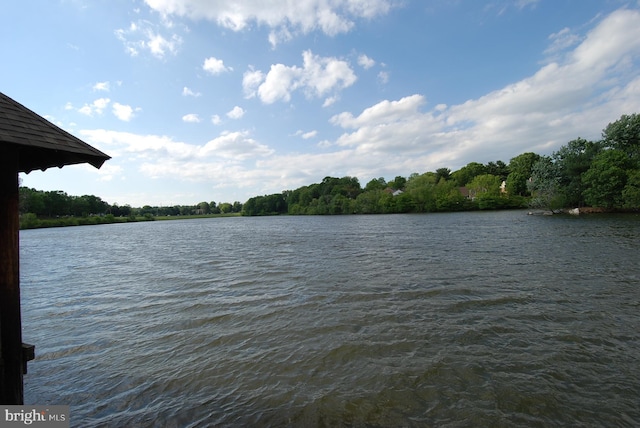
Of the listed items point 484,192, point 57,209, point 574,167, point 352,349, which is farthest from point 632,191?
point 57,209

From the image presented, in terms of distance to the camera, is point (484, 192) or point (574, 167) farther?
point (484, 192)

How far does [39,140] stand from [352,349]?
280 inches

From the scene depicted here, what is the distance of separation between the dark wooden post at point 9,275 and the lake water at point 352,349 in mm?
1390

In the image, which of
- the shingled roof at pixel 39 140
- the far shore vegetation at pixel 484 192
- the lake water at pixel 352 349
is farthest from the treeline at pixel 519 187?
the shingled roof at pixel 39 140

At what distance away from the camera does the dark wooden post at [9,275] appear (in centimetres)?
427

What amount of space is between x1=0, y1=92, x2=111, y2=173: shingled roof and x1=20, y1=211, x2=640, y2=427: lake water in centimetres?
449

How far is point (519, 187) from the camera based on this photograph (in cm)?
10388

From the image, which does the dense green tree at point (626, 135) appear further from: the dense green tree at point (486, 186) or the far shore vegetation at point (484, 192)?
the dense green tree at point (486, 186)

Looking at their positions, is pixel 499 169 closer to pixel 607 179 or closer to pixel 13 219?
pixel 607 179

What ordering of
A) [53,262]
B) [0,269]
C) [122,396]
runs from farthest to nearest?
1. [53,262]
2. [122,396]
3. [0,269]

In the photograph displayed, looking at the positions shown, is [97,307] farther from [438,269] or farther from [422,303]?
[438,269]

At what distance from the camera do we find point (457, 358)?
6.48 metres

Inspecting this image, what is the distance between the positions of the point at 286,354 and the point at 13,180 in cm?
598

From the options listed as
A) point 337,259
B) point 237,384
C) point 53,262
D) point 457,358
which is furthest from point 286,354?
point 53,262
